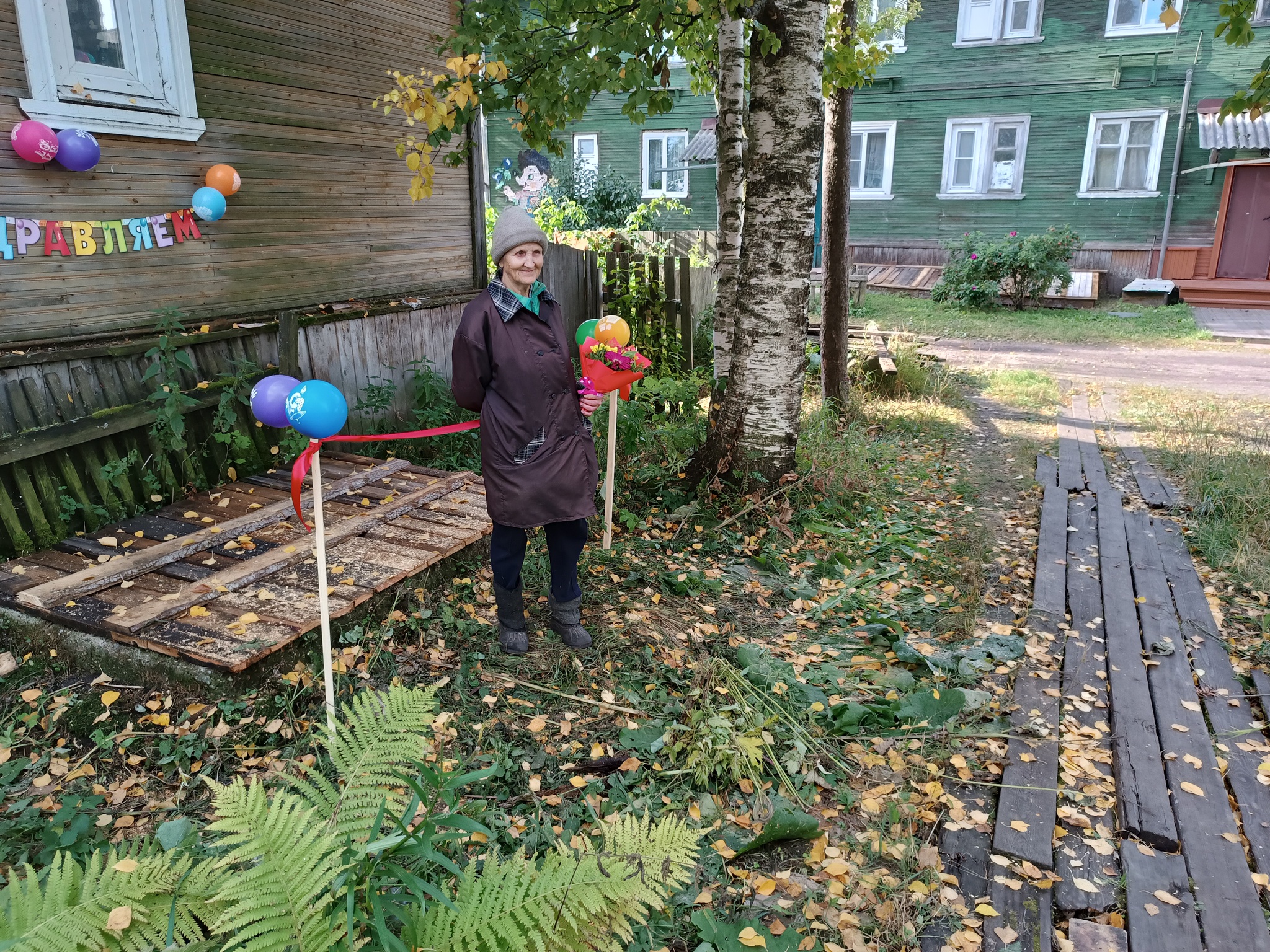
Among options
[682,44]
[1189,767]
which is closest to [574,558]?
[1189,767]

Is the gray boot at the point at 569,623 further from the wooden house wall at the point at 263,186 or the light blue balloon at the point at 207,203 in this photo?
the light blue balloon at the point at 207,203

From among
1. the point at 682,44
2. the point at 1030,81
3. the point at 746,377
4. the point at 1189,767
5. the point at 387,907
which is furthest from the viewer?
the point at 1030,81

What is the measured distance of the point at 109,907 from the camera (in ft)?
6.00

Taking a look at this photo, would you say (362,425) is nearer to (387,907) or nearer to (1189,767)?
(387,907)

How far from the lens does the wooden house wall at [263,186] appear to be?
14.9 feet

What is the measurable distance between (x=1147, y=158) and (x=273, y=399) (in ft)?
66.4

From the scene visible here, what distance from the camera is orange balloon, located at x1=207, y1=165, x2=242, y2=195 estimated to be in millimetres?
5266

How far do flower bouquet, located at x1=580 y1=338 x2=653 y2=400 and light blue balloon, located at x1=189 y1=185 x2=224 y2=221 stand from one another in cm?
276

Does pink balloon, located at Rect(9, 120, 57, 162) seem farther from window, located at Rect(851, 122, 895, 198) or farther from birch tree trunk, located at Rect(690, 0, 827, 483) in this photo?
window, located at Rect(851, 122, 895, 198)

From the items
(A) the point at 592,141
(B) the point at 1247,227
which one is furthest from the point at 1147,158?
(A) the point at 592,141

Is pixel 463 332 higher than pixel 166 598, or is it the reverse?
pixel 463 332

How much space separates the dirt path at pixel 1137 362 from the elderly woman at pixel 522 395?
9.50m

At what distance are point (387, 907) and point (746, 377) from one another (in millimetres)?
4096

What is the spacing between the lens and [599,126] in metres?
21.5
